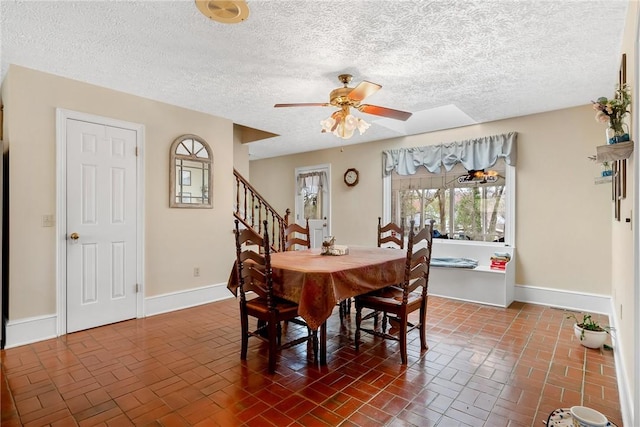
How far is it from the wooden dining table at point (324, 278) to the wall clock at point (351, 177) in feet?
10.4

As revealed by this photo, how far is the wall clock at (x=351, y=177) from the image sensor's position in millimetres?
6160

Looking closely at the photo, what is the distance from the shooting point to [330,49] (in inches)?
102

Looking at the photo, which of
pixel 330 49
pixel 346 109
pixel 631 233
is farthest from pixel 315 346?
pixel 330 49

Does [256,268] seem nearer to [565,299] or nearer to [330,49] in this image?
[330,49]

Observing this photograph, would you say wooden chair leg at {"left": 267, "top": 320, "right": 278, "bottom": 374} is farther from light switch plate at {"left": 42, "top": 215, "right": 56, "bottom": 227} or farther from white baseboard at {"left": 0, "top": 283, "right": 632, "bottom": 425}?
light switch plate at {"left": 42, "top": 215, "right": 56, "bottom": 227}

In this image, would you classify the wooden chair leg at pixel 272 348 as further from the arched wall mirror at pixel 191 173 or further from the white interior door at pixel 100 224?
the arched wall mirror at pixel 191 173

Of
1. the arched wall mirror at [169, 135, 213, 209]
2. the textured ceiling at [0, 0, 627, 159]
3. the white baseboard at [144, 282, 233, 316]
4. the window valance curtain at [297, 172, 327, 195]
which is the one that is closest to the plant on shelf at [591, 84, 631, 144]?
the textured ceiling at [0, 0, 627, 159]

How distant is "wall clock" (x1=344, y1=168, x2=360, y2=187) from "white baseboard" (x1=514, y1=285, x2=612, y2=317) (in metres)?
3.09

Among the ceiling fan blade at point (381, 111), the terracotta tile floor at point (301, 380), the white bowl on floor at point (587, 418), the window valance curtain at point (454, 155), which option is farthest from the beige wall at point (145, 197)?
the white bowl on floor at point (587, 418)

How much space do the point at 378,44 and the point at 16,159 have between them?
3.29 meters

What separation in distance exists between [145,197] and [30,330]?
63.4 inches

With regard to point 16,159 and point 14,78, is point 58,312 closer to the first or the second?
point 16,159

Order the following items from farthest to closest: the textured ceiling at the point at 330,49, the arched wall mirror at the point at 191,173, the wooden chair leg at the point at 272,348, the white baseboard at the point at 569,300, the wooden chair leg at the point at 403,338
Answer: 1. the arched wall mirror at the point at 191,173
2. the white baseboard at the point at 569,300
3. the wooden chair leg at the point at 403,338
4. the wooden chair leg at the point at 272,348
5. the textured ceiling at the point at 330,49

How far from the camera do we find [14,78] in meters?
2.94
